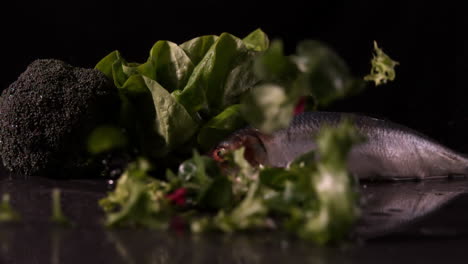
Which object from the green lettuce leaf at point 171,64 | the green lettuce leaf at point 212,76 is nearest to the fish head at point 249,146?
the green lettuce leaf at point 212,76

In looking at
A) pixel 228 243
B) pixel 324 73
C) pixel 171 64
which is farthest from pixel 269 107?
pixel 171 64

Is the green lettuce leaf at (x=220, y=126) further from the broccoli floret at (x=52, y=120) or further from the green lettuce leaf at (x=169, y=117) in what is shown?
the broccoli floret at (x=52, y=120)

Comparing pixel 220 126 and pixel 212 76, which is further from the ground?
pixel 212 76

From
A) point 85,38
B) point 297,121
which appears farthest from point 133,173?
point 85,38

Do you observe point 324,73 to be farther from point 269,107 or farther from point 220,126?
point 220,126

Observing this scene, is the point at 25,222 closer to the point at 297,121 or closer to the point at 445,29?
the point at 297,121

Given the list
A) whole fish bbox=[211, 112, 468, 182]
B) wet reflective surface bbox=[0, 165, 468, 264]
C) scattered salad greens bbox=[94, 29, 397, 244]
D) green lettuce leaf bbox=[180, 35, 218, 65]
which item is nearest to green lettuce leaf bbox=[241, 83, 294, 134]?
scattered salad greens bbox=[94, 29, 397, 244]
